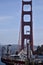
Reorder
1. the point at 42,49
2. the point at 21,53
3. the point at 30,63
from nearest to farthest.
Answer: the point at 30,63 → the point at 21,53 → the point at 42,49

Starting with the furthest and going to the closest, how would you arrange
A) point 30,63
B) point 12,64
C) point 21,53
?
point 21,53 < point 12,64 < point 30,63

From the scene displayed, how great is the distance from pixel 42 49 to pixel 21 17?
58.8ft

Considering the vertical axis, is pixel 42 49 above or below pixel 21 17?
below

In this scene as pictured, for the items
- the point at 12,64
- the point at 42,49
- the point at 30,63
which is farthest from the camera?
the point at 42,49

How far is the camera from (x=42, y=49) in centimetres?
6431

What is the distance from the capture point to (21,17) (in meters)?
47.5

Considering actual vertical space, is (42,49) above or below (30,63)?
below

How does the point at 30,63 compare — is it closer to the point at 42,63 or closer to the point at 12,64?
the point at 42,63

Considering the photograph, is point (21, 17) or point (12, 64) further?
point (21, 17)

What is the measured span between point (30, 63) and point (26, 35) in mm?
16833

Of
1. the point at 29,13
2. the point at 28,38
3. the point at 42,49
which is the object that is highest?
the point at 29,13

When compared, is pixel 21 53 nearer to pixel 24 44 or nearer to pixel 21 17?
pixel 24 44

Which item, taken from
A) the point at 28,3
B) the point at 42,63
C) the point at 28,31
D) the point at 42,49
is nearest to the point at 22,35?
the point at 28,31

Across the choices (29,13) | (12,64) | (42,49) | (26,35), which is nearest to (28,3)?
(29,13)
